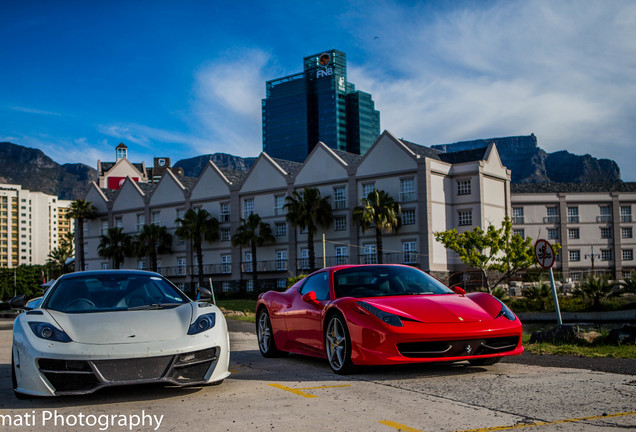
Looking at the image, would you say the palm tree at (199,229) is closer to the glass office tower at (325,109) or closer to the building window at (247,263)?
the building window at (247,263)

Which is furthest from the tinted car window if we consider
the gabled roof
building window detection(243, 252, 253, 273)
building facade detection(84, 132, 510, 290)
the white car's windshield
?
building window detection(243, 252, 253, 273)

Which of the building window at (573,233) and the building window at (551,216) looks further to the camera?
the building window at (551,216)

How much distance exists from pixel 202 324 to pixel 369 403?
6.38 feet

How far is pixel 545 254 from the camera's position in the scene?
12898 millimetres

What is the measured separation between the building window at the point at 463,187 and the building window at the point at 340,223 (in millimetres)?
10291

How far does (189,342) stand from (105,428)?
1.37 metres

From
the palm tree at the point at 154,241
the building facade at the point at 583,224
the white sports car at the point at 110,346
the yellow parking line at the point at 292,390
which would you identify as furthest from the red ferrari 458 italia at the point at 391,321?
the building facade at the point at 583,224

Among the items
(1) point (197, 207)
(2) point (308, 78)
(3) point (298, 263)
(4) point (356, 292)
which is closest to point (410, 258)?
(3) point (298, 263)

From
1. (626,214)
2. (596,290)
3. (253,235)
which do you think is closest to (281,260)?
(253,235)

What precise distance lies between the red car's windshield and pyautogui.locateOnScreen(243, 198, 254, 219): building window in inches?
2274

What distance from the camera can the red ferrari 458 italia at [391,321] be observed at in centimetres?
720

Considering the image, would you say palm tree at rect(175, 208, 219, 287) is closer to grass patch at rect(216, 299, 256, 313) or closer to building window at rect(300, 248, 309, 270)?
building window at rect(300, 248, 309, 270)

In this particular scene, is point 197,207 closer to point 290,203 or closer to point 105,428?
point 290,203

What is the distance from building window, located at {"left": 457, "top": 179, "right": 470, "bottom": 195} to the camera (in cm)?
5678
